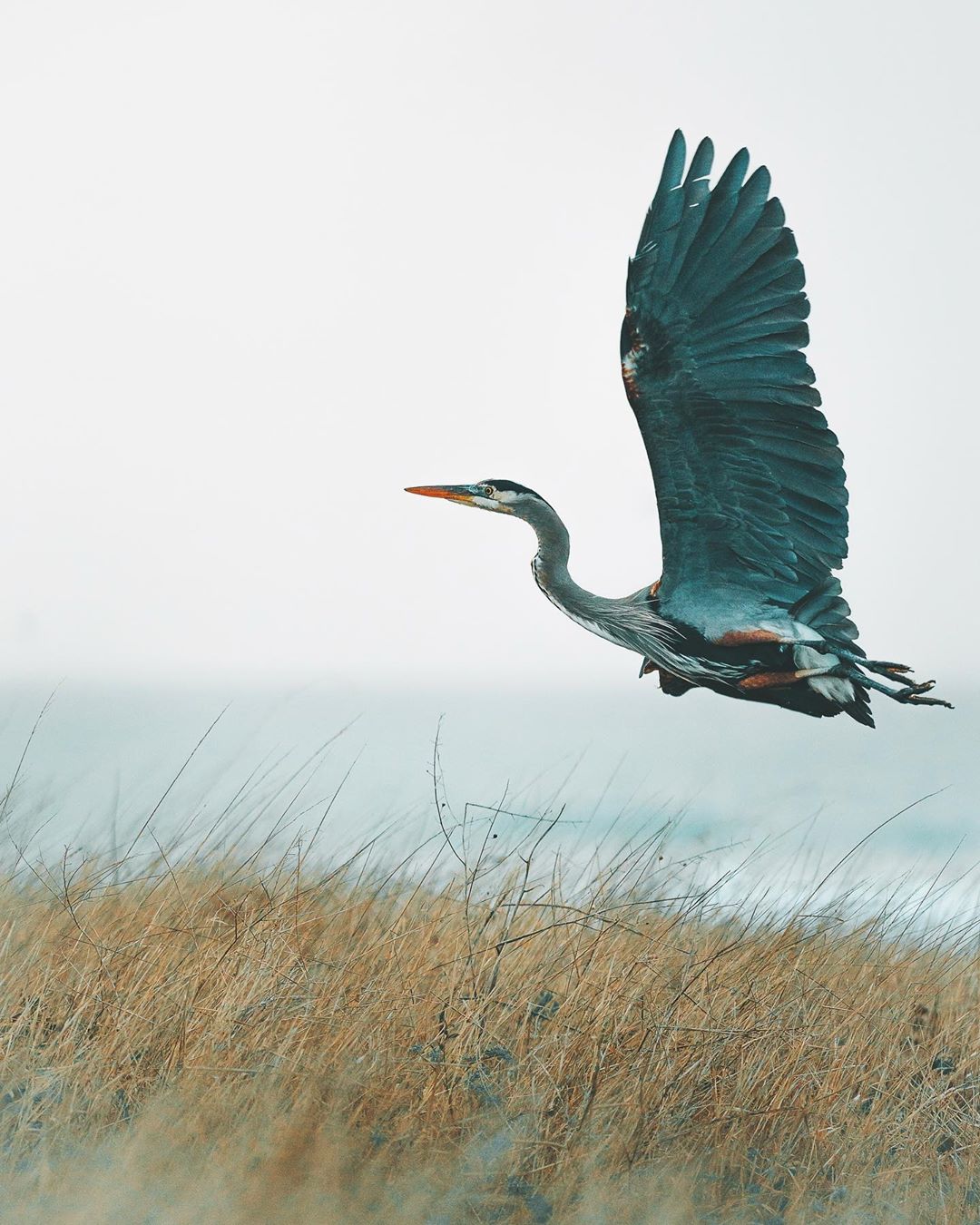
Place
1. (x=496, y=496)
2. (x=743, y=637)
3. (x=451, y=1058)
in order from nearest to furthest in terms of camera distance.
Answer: (x=451, y=1058) < (x=743, y=637) < (x=496, y=496)

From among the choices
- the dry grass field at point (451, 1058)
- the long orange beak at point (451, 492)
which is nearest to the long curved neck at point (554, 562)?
the long orange beak at point (451, 492)

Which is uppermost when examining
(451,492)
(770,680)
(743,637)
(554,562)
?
(451,492)

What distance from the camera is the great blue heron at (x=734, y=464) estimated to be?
406cm

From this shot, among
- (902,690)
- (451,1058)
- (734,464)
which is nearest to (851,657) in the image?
(902,690)

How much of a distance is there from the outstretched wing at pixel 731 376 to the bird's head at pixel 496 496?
1.46 ft

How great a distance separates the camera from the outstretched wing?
4.05m

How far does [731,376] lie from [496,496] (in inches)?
34.6

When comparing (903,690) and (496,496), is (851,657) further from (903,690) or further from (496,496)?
(496,496)

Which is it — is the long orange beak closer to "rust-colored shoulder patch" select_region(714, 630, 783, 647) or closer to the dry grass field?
"rust-colored shoulder patch" select_region(714, 630, 783, 647)

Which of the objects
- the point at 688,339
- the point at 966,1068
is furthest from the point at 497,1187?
the point at 688,339

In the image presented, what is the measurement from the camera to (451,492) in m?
4.40

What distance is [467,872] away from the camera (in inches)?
150

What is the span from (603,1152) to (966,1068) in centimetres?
147

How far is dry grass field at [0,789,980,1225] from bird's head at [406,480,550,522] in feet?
3.73
